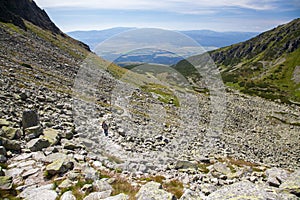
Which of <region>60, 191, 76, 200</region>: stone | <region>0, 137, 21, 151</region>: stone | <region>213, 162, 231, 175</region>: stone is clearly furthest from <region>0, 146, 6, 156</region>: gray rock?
<region>213, 162, 231, 175</region>: stone

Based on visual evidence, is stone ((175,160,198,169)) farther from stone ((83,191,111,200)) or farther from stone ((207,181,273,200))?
stone ((83,191,111,200))

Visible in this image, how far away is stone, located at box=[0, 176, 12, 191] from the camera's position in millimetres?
10202

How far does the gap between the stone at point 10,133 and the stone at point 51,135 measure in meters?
1.66

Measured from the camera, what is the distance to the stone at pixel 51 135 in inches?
609

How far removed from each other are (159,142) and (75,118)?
862cm

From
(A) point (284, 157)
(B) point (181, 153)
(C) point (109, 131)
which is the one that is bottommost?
(A) point (284, 157)

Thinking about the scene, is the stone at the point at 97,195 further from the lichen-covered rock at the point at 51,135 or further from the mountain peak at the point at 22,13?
the mountain peak at the point at 22,13

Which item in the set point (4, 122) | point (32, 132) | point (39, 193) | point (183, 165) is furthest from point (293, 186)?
point (4, 122)

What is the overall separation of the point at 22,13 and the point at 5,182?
332 feet

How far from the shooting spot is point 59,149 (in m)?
15.0

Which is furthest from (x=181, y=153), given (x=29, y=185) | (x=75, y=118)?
(x=29, y=185)

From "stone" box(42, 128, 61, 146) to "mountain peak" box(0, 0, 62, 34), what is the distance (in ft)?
221

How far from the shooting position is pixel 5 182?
411 inches

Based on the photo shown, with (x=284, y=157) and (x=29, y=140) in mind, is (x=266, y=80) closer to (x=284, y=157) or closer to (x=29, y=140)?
(x=284, y=157)
